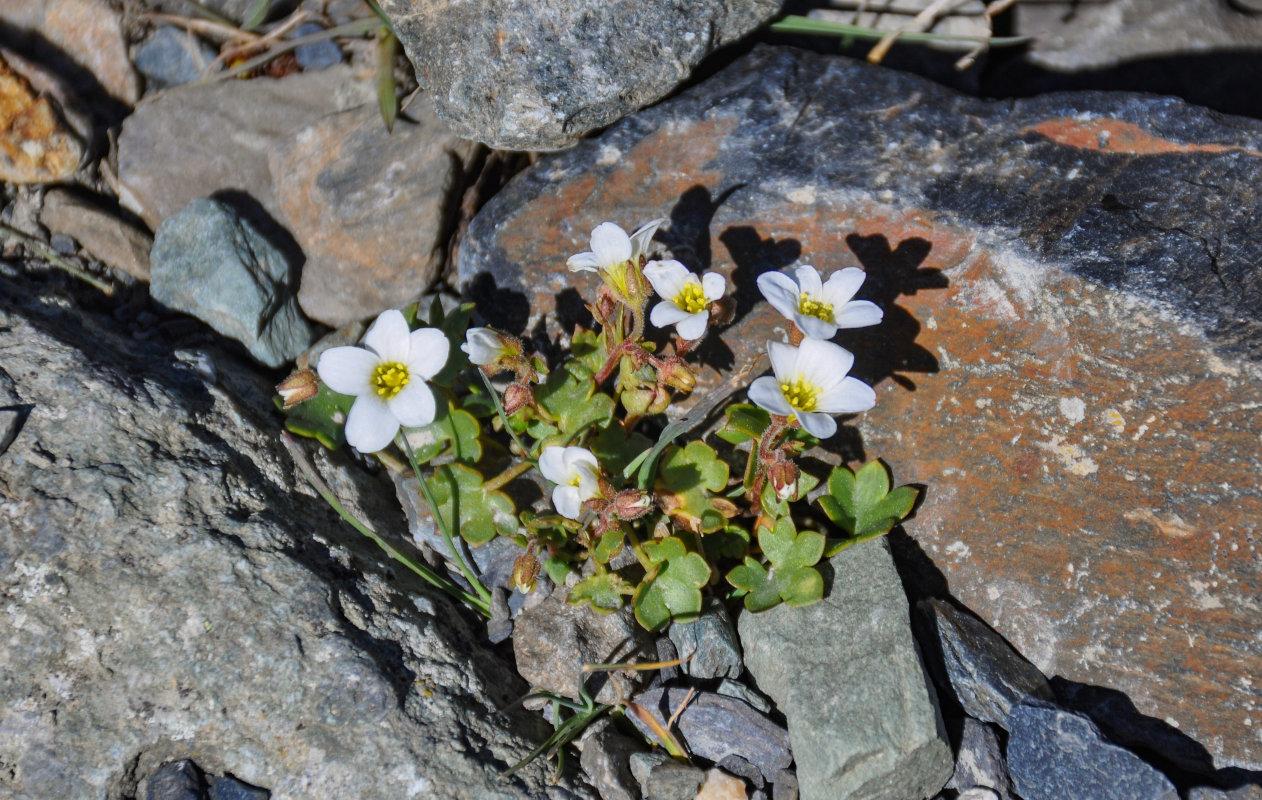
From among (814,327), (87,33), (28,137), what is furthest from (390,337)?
(87,33)

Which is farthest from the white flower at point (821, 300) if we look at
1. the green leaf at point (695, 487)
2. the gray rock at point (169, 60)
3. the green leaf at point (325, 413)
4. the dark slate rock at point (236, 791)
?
the gray rock at point (169, 60)

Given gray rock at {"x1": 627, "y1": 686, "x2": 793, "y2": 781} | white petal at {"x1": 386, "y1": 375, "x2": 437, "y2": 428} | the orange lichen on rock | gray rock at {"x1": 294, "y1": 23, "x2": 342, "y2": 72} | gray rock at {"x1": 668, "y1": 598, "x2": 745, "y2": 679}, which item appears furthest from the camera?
gray rock at {"x1": 294, "y1": 23, "x2": 342, "y2": 72}

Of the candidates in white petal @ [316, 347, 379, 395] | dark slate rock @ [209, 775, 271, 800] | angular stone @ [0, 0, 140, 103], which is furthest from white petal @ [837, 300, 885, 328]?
angular stone @ [0, 0, 140, 103]

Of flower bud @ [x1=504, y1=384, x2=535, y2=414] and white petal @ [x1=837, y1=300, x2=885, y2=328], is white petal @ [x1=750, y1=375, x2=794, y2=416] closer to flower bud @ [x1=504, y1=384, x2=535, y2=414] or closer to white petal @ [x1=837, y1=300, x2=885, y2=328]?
white petal @ [x1=837, y1=300, x2=885, y2=328]

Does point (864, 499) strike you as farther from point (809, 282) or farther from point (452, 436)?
point (452, 436)

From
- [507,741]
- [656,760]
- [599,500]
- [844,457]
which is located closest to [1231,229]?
[844,457]

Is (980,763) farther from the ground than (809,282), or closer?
closer
